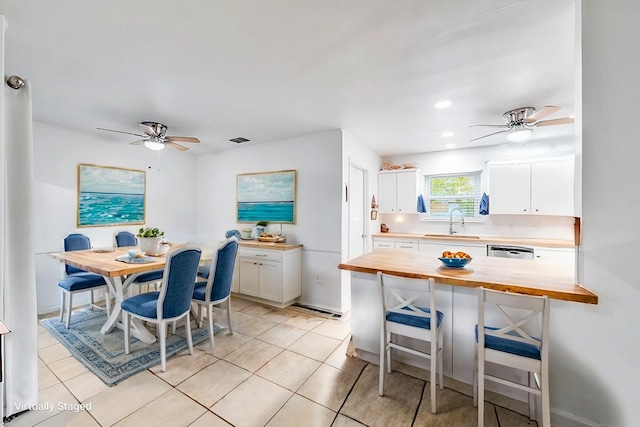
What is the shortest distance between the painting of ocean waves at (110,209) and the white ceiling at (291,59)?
1162mm

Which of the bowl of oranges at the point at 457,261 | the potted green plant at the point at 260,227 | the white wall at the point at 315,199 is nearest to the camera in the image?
the bowl of oranges at the point at 457,261

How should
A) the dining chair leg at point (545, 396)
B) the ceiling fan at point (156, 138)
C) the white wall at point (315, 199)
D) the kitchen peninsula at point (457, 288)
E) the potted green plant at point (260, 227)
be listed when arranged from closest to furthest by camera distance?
the dining chair leg at point (545, 396), the kitchen peninsula at point (457, 288), the ceiling fan at point (156, 138), the white wall at point (315, 199), the potted green plant at point (260, 227)

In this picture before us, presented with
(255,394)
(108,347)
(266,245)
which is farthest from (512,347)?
(108,347)

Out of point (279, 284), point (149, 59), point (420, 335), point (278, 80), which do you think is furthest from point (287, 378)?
point (149, 59)

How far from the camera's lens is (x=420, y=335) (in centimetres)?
185

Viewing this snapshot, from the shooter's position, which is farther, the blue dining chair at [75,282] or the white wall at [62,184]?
the white wall at [62,184]

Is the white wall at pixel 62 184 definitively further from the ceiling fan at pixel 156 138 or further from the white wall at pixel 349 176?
the white wall at pixel 349 176

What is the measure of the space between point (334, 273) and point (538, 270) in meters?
2.23

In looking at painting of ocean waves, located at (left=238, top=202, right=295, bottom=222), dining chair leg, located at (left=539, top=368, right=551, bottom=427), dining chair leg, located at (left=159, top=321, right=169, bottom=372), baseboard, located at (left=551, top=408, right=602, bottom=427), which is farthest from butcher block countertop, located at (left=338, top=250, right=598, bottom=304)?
painting of ocean waves, located at (left=238, top=202, right=295, bottom=222)

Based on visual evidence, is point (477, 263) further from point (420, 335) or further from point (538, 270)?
point (420, 335)

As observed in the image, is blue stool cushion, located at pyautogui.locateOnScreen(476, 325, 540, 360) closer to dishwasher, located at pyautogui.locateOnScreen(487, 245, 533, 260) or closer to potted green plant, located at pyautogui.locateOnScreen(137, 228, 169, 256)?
dishwasher, located at pyautogui.locateOnScreen(487, 245, 533, 260)

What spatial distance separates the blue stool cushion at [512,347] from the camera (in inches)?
60.3

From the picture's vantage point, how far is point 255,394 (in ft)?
6.40

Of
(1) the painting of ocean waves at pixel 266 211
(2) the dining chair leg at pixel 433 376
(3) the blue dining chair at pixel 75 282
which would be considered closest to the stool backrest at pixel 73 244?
(3) the blue dining chair at pixel 75 282
